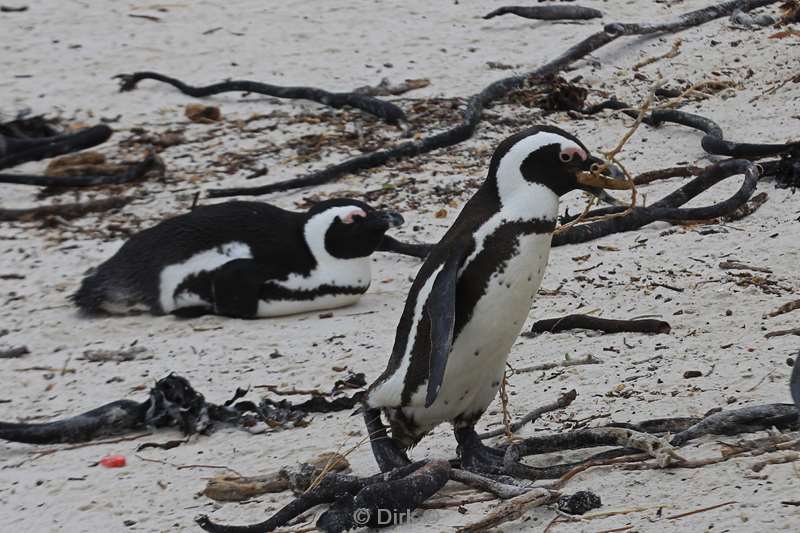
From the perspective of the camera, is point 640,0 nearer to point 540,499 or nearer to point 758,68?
point 758,68

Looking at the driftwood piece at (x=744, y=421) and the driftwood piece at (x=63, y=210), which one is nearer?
the driftwood piece at (x=744, y=421)

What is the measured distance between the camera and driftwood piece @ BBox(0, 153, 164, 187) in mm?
6840

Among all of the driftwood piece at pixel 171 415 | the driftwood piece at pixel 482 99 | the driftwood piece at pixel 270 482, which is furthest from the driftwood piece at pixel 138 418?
the driftwood piece at pixel 482 99

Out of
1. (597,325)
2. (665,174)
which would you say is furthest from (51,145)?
(597,325)

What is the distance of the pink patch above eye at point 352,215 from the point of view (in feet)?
18.3

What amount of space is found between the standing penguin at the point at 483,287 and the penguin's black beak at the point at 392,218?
7.39 ft

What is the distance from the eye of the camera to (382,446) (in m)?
3.39

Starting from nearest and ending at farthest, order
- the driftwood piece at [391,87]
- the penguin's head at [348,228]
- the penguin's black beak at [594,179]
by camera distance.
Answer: the penguin's black beak at [594,179], the penguin's head at [348,228], the driftwood piece at [391,87]

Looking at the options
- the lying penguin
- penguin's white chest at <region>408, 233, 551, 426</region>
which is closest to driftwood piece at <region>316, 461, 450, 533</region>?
penguin's white chest at <region>408, 233, 551, 426</region>

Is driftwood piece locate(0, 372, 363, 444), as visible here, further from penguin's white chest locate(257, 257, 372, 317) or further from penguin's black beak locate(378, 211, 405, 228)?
penguin's black beak locate(378, 211, 405, 228)

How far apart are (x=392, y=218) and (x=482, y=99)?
1827 mm

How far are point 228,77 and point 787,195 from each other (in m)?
3.97

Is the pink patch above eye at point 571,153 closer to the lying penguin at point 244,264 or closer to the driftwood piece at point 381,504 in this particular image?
the driftwood piece at point 381,504

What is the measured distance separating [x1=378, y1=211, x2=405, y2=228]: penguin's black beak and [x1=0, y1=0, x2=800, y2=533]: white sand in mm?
292
